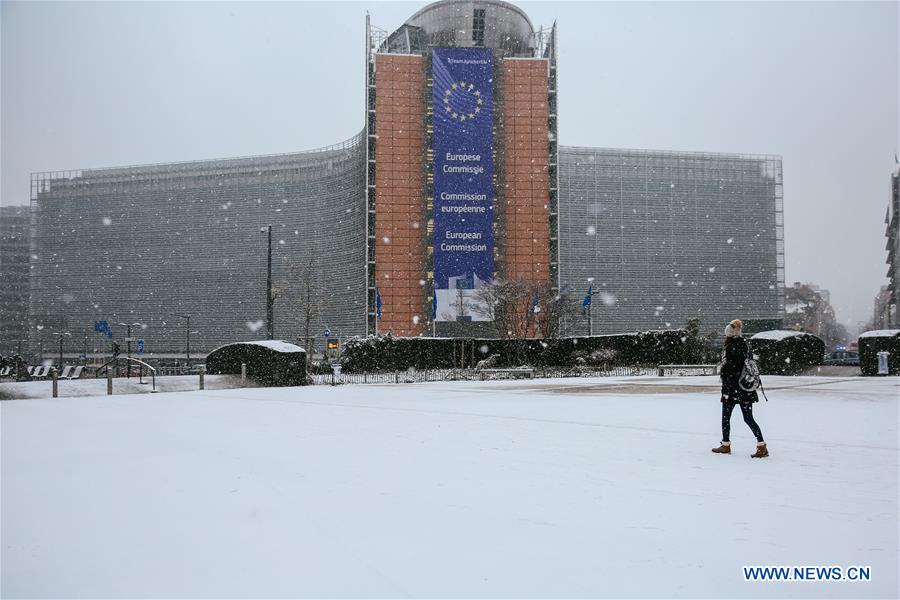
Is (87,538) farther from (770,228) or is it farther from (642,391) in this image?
(770,228)

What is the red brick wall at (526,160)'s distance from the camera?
79500 millimetres

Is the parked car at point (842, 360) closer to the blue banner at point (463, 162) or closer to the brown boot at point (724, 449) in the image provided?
the blue banner at point (463, 162)

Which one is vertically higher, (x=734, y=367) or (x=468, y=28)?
(x=468, y=28)

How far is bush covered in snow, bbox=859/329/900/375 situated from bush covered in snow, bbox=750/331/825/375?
8.94ft

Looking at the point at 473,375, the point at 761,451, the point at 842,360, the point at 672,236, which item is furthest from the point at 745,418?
the point at 672,236

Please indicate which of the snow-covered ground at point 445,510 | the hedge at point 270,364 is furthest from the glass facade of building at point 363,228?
the snow-covered ground at point 445,510

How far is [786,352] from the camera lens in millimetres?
30391

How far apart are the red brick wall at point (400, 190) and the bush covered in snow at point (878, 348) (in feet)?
172

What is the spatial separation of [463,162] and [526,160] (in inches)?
316

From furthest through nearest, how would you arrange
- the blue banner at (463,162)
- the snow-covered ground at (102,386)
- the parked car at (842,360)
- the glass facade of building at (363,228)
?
the glass facade of building at (363,228) → the blue banner at (463,162) → the parked car at (842,360) → the snow-covered ground at (102,386)

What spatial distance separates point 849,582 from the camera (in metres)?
4.01

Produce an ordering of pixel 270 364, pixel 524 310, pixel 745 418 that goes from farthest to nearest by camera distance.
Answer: pixel 524 310
pixel 270 364
pixel 745 418

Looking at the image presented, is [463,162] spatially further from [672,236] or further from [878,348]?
[878,348]

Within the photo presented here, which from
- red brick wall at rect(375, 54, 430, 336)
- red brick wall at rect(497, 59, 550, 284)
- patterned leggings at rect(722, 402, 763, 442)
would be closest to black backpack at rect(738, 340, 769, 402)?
patterned leggings at rect(722, 402, 763, 442)
